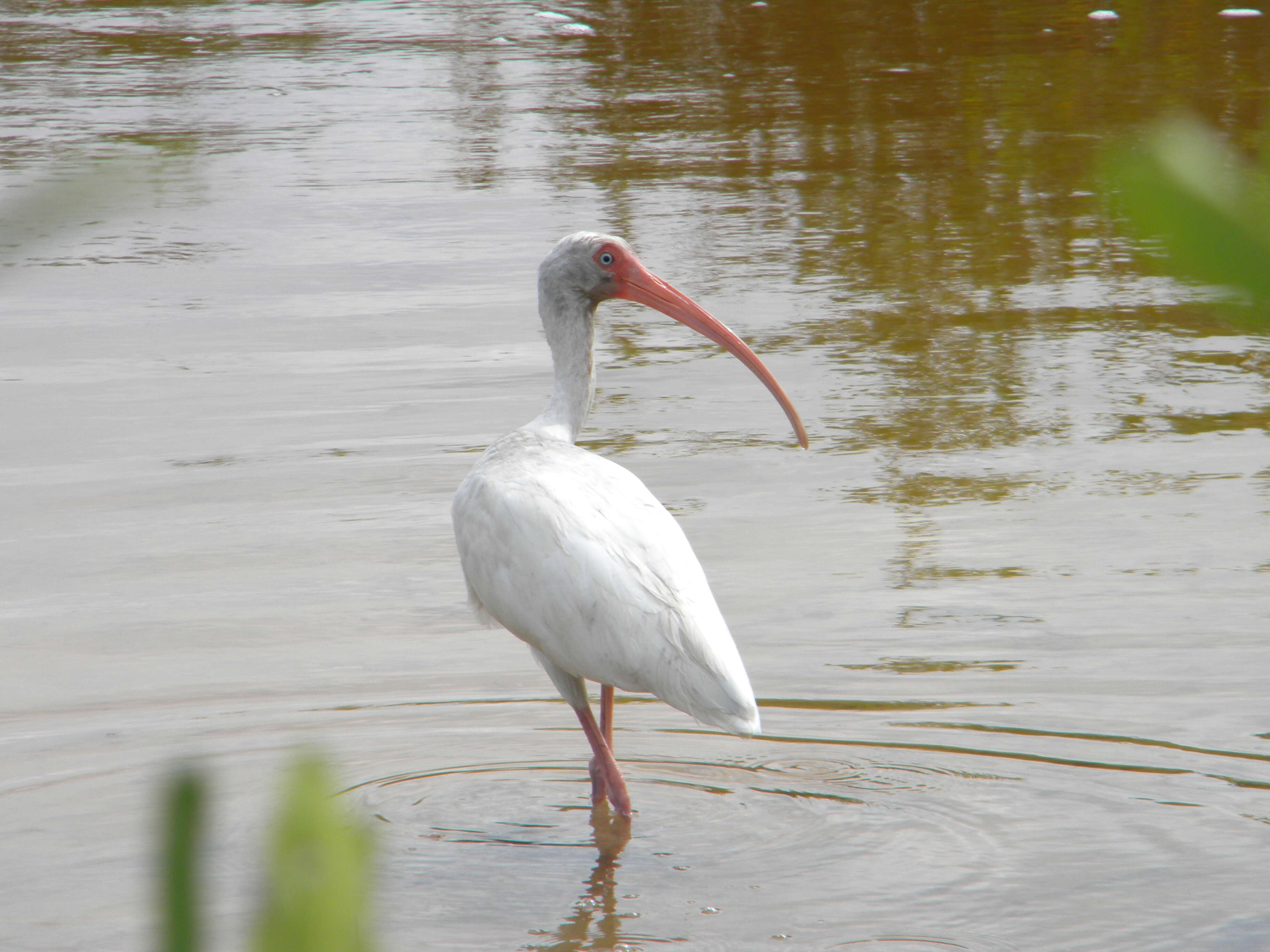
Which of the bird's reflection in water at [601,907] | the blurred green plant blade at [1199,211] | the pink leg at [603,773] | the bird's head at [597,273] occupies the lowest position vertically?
the bird's reflection in water at [601,907]

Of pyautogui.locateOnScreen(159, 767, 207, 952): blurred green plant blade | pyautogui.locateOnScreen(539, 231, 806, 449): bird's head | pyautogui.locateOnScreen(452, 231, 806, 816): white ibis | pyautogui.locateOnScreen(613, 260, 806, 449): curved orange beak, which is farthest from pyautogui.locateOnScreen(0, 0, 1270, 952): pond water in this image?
pyautogui.locateOnScreen(539, 231, 806, 449): bird's head

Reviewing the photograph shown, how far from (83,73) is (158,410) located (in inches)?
360

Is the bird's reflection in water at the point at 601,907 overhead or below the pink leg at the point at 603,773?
below

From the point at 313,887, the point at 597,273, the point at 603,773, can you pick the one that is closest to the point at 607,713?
the point at 603,773

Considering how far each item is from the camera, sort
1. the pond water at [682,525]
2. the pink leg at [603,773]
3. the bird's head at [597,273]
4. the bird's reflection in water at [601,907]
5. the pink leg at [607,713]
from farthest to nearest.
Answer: the bird's head at [597,273]
the pink leg at [607,713]
the pink leg at [603,773]
the pond water at [682,525]
the bird's reflection in water at [601,907]

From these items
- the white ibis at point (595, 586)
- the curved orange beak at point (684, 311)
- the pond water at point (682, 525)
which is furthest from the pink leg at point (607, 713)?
the curved orange beak at point (684, 311)

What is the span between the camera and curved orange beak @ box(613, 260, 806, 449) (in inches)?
183

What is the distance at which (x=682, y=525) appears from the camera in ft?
19.0

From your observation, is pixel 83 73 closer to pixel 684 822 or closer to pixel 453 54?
pixel 453 54

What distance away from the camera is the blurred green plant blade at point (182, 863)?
0.96ft

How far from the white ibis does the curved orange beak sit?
1.85 ft

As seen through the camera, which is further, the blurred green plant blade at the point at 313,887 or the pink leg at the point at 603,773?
the pink leg at the point at 603,773

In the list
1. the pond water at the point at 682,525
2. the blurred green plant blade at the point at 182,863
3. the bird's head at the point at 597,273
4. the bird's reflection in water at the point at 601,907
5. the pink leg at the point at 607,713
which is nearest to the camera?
the blurred green plant blade at the point at 182,863

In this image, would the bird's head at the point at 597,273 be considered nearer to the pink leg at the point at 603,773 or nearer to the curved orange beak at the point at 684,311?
the curved orange beak at the point at 684,311
